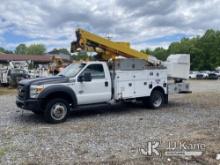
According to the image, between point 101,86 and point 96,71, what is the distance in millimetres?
543

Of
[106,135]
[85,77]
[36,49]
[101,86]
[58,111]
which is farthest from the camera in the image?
[36,49]

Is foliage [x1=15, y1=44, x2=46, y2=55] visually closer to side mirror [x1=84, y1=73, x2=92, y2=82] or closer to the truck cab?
the truck cab

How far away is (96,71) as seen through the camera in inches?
449

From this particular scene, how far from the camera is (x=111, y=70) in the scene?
11.8 m

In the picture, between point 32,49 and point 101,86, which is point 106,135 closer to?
point 101,86

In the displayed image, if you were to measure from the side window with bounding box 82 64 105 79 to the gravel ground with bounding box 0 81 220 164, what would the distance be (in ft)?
4.51

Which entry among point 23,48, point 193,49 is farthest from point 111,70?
point 23,48

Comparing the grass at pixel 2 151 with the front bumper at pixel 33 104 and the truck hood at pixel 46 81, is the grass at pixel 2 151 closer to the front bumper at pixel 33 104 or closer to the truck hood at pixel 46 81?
the front bumper at pixel 33 104

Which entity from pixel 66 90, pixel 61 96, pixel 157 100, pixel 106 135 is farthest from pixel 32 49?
pixel 106 135

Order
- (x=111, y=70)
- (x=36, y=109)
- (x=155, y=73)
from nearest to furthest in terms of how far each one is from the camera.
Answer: (x=36, y=109) → (x=111, y=70) → (x=155, y=73)

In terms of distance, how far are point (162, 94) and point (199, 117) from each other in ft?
8.74

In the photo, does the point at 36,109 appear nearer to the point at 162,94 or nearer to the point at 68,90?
the point at 68,90

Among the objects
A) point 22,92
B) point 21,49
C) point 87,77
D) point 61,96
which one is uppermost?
point 21,49

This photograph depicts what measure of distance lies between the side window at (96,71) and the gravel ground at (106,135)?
54.1 inches
